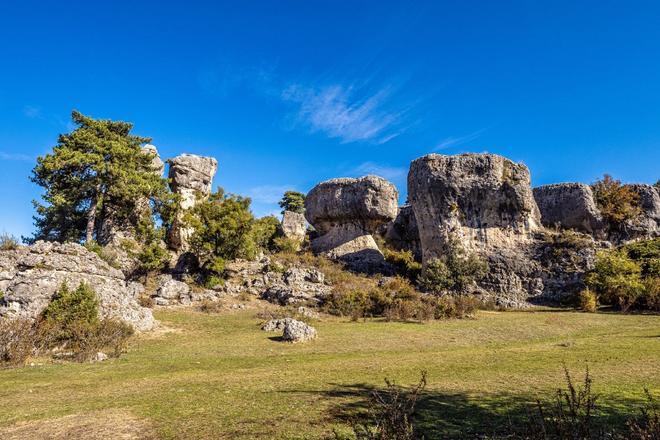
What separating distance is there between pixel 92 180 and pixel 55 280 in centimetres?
1627

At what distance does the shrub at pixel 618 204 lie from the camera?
3603 centimetres

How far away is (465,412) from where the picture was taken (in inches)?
250

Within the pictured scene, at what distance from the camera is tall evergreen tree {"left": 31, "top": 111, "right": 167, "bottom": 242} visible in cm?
2877

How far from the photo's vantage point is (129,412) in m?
6.82

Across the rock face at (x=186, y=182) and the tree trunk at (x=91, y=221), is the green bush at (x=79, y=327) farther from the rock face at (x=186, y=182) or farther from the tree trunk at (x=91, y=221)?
the rock face at (x=186, y=182)

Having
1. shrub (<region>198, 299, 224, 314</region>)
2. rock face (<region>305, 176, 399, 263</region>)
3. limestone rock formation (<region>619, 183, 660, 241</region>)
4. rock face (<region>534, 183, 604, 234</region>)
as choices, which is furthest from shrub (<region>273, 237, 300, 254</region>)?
limestone rock formation (<region>619, 183, 660, 241</region>)

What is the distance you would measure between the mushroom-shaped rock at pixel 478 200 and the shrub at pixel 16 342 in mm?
27477

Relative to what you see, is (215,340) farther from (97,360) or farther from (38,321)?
(38,321)

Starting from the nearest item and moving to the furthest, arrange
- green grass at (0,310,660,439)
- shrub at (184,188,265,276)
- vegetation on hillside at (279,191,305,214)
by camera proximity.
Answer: green grass at (0,310,660,439) → shrub at (184,188,265,276) → vegetation on hillside at (279,191,305,214)

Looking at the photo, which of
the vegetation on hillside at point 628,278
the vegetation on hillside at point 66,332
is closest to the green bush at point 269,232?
the vegetation on hillside at point 66,332

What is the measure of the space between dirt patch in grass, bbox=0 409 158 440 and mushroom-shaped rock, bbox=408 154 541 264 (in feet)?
95.8

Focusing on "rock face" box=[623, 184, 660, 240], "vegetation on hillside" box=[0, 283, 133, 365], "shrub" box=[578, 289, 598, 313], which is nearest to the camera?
"vegetation on hillside" box=[0, 283, 133, 365]

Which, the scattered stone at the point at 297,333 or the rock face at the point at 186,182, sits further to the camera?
the rock face at the point at 186,182

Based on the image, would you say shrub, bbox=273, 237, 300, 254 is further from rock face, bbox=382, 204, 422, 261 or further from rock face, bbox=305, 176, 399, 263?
rock face, bbox=382, 204, 422, 261
